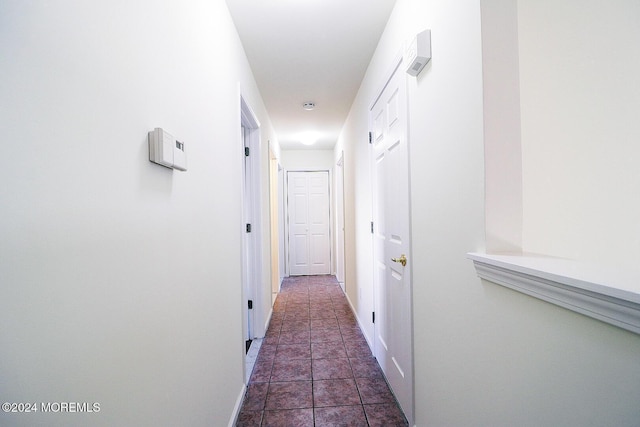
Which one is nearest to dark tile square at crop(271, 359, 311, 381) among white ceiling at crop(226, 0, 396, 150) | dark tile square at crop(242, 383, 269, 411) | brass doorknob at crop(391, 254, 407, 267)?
dark tile square at crop(242, 383, 269, 411)

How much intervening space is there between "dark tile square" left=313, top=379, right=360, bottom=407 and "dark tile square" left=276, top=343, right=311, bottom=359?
0.43 meters

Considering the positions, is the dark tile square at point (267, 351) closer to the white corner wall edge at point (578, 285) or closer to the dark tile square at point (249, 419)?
the dark tile square at point (249, 419)

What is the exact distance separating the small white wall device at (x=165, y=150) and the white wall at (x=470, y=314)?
0.99 metres

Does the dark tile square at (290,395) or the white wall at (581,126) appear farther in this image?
the dark tile square at (290,395)

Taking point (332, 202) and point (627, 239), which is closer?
point (627, 239)

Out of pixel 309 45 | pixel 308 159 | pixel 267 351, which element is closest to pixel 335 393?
pixel 267 351

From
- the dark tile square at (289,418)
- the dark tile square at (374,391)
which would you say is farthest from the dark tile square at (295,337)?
the dark tile square at (289,418)

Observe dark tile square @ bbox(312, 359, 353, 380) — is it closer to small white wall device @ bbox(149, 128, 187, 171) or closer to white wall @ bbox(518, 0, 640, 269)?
white wall @ bbox(518, 0, 640, 269)

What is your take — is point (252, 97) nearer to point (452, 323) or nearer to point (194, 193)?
point (194, 193)

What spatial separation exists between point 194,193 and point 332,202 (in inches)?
179

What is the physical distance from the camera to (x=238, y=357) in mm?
1842

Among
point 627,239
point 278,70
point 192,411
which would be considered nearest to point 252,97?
point 278,70

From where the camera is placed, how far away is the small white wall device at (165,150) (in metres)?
0.84

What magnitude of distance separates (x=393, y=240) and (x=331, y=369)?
122 centimetres
